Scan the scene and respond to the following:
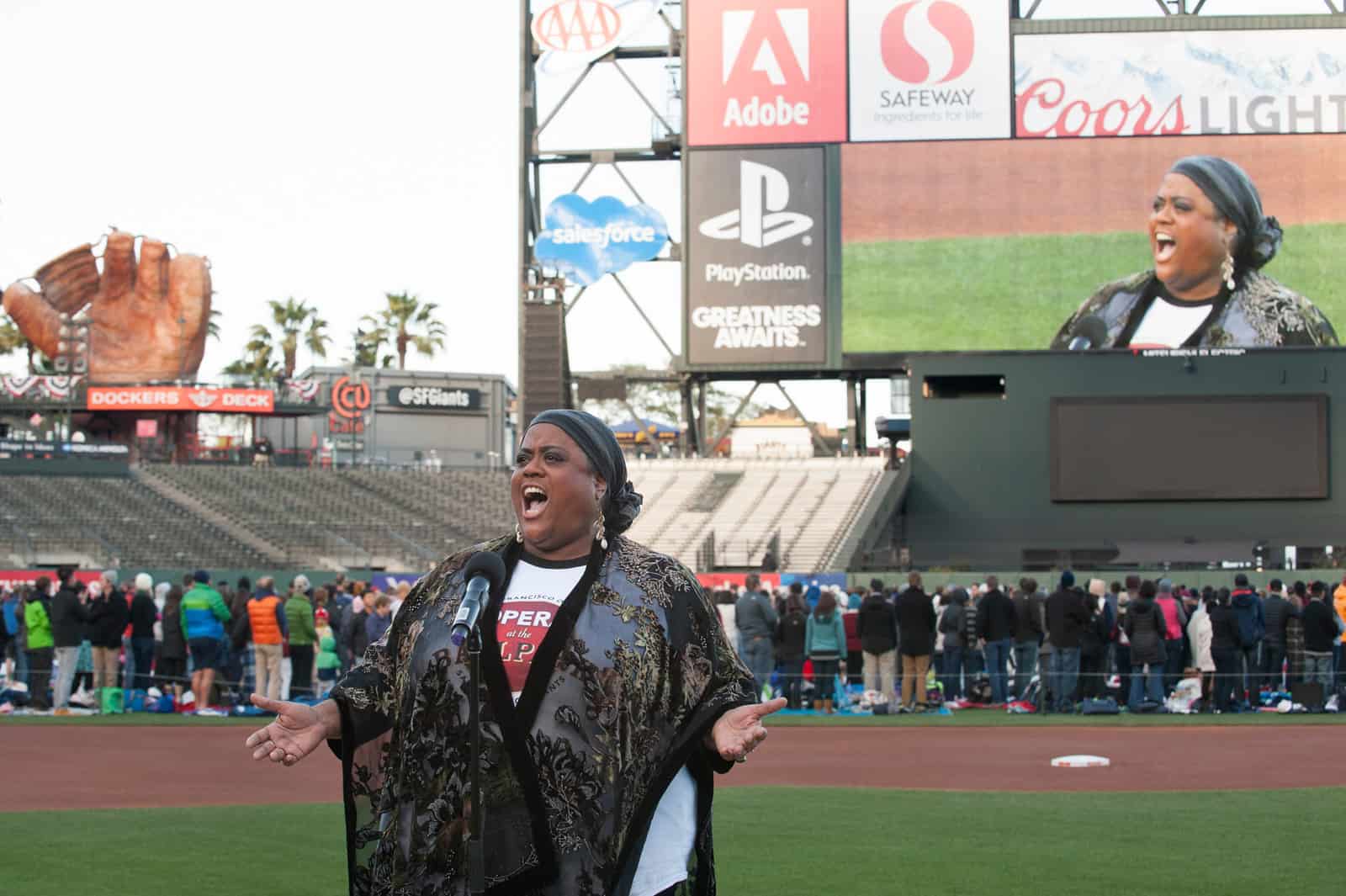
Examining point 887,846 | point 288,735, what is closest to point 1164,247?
point 887,846

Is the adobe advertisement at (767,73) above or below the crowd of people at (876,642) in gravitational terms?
above

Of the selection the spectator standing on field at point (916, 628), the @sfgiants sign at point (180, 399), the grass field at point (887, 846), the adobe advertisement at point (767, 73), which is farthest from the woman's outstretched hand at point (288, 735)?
the @sfgiants sign at point (180, 399)

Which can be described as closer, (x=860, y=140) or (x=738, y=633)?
(x=738, y=633)

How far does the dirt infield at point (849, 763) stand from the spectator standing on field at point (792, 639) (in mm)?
2026

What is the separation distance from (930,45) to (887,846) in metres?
38.5

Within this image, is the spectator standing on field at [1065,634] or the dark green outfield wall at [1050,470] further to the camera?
the dark green outfield wall at [1050,470]

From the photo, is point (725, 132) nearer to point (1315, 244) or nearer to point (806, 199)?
point (806, 199)

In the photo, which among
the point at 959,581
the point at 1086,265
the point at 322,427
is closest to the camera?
the point at 959,581

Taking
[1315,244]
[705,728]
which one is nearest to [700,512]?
[1315,244]

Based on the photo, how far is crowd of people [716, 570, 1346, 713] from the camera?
827 inches

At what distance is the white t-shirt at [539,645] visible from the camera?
179 inches

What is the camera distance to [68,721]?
802 inches

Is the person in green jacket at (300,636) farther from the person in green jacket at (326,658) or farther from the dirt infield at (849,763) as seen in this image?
the dirt infield at (849,763)

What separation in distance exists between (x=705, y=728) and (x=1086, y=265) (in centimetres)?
4260
